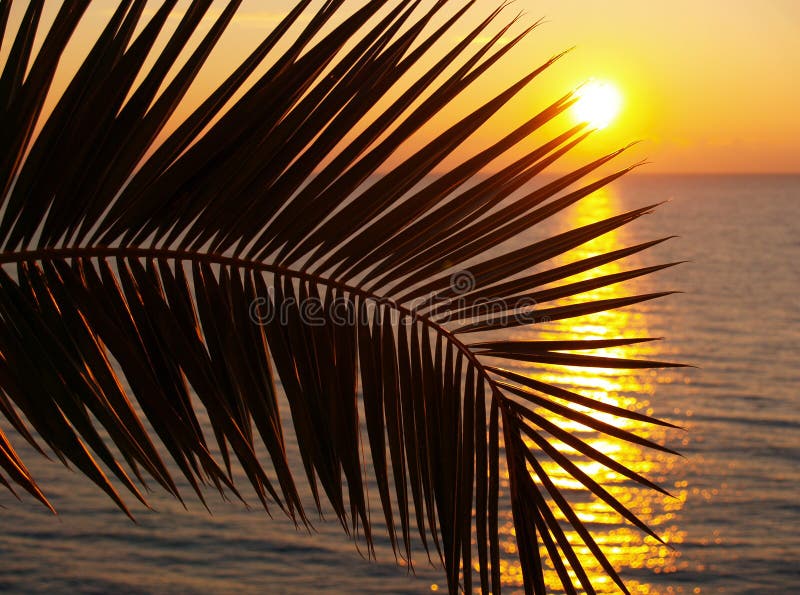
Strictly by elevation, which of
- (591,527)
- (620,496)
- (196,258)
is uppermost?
(196,258)

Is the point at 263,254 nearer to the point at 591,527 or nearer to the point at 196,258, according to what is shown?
the point at 196,258

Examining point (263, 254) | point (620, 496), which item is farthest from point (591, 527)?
point (263, 254)

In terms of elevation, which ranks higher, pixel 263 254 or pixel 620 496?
pixel 263 254

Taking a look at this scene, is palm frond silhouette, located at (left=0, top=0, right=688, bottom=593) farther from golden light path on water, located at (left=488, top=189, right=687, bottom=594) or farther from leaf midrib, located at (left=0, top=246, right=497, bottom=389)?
golden light path on water, located at (left=488, top=189, right=687, bottom=594)

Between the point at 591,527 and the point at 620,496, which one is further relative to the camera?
the point at 620,496

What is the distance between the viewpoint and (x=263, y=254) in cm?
115

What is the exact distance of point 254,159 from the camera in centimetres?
106

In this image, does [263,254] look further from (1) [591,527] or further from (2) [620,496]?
(2) [620,496]

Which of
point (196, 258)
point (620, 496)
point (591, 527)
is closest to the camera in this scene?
point (196, 258)

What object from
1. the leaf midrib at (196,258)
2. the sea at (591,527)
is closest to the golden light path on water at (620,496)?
the sea at (591,527)

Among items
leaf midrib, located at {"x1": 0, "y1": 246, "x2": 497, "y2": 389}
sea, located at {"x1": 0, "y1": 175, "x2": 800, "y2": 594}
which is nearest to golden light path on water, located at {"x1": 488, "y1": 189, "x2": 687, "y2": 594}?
sea, located at {"x1": 0, "y1": 175, "x2": 800, "y2": 594}

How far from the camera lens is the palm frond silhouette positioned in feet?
3.49

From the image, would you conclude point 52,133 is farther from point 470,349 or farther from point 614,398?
point 614,398

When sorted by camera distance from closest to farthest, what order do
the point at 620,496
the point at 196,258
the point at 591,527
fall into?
1. the point at 196,258
2. the point at 591,527
3. the point at 620,496
